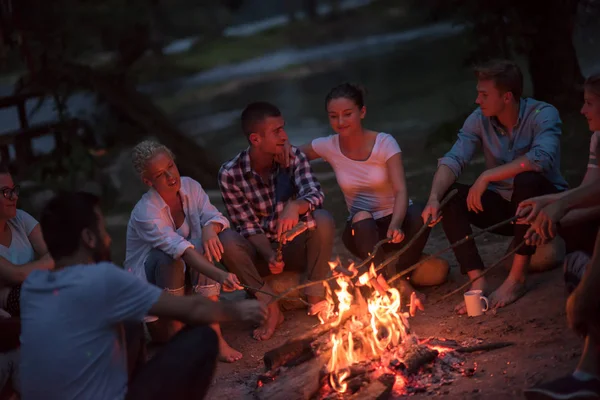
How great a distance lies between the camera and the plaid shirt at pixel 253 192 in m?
5.11

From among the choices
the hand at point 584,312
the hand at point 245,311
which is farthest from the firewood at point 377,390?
the hand at point 584,312

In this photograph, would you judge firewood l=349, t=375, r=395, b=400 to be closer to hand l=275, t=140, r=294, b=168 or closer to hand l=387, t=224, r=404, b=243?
hand l=387, t=224, r=404, b=243

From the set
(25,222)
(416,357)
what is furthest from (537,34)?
(25,222)

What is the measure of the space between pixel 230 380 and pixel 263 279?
39.8 inches

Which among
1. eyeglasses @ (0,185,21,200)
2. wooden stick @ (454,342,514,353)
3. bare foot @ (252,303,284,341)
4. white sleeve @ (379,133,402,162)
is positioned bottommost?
wooden stick @ (454,342,514,353)

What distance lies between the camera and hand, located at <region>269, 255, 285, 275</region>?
497 centimetres

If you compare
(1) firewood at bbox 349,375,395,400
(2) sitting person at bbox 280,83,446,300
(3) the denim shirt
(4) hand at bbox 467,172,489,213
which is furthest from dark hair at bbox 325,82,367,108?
(1) firewood at bbox 349,375,395,400

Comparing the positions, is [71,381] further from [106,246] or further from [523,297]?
[523,297]

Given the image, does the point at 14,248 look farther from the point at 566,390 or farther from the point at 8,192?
the point at 566,390

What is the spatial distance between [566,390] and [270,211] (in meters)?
2.59

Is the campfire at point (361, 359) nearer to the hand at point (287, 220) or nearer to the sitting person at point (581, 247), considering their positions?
the hand at point (287, 220)

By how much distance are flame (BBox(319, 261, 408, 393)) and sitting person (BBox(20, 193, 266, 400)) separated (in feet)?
3.04

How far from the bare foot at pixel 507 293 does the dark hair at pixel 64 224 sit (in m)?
2.68

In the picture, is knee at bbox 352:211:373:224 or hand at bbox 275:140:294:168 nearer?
knee at bbox 352:211:373:224
